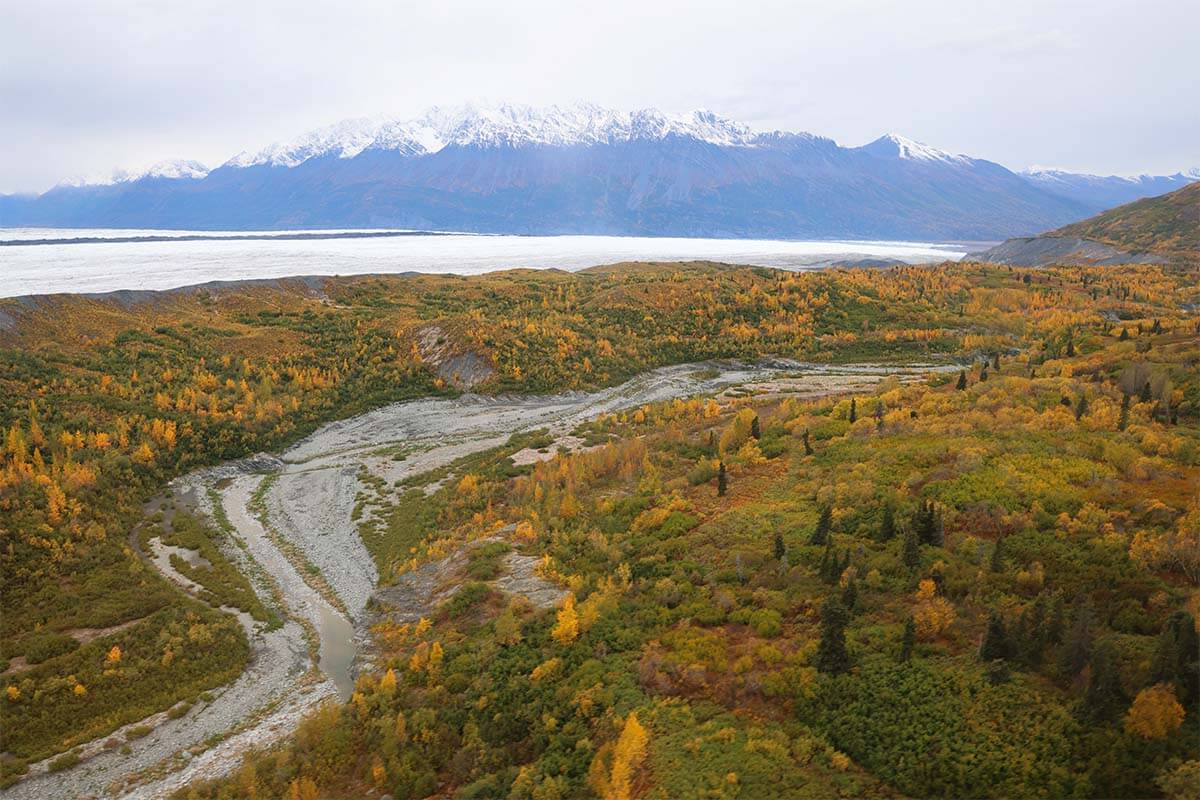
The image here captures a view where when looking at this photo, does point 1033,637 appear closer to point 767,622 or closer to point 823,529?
point 767,622

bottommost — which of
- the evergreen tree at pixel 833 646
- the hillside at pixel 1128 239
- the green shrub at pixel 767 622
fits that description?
the green shrub at pixel 767 622

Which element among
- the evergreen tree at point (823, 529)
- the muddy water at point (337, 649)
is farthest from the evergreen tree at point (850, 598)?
the muddy water at point (337, 649)

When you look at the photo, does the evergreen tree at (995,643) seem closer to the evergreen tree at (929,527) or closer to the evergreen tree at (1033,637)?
the evergreen tree at (1033,637)

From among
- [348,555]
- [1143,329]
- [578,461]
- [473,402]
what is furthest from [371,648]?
[1143,329]

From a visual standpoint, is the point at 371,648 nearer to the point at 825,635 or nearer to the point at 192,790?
the point at 192,790

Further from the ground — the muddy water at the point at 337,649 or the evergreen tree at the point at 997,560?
the evergreen tree at the point at 997,560

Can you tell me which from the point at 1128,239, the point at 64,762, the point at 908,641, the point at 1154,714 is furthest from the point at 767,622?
the point at 1128,239
